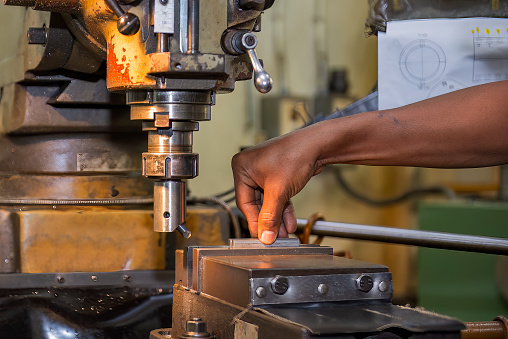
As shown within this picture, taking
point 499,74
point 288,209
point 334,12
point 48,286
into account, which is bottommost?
point 48,286

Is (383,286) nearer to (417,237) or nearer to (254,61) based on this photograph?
(254,61)

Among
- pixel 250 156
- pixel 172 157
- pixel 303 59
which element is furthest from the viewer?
pixel 303 59

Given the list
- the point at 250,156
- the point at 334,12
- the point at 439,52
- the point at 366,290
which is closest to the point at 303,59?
the point at 334,12

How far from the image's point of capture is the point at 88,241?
1.09 meters

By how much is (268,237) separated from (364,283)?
178 mm

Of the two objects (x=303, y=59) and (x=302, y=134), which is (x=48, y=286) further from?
(x=303, y=59)

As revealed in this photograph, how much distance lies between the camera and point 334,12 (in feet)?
11.3

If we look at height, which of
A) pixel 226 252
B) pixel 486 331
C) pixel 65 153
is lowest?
pixel 486 331

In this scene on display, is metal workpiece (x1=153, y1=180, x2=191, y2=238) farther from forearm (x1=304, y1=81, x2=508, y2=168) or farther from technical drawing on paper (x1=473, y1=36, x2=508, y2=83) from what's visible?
technical drawing on paper (x1=473, y1=36, x2=508, y2=83)

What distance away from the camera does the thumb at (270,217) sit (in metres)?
0.88

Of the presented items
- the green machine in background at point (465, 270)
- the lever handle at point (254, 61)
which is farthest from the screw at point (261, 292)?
the green machine in background at point (465, 270)

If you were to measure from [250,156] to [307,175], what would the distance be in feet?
0.28

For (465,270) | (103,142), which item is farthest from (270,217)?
(465,270)

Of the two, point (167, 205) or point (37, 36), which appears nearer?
point (167, 205)
